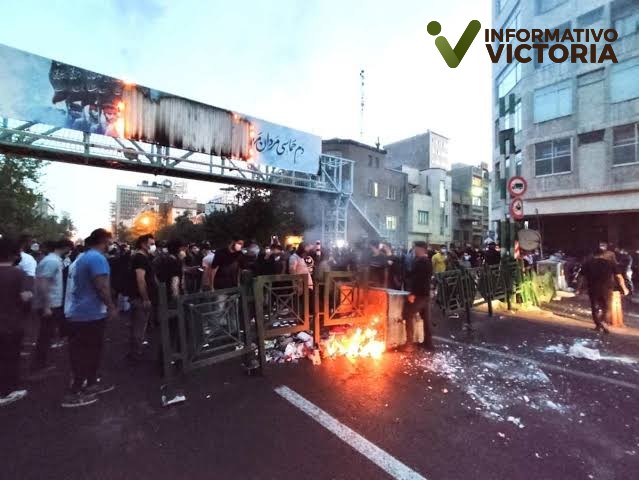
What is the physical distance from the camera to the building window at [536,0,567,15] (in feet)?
61.6

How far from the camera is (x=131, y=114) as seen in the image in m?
10.2

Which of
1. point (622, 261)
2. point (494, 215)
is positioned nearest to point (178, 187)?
point (494, 215)

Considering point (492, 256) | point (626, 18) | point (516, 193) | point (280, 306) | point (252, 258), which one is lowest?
point (280, 306)

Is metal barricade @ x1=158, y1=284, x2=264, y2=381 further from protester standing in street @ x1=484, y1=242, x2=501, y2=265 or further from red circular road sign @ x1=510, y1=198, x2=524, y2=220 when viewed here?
protester standing in street @ x1=484, y1=242, x2=501, y2=265

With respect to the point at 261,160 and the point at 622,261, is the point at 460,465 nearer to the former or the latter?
the point at 261,160

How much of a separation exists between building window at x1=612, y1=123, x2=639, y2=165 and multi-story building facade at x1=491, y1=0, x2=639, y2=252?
38 millimetres

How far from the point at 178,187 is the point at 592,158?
151575mm

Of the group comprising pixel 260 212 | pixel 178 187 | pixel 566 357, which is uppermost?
pixel 178 187

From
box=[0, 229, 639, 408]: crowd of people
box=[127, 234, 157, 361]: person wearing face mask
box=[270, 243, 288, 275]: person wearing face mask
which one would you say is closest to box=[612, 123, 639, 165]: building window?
box=[0, 229, 639, 408]: crowd of people

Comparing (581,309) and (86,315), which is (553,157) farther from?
(86,315)

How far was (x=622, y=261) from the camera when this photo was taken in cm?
1217

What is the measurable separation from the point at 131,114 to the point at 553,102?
21.3 metres

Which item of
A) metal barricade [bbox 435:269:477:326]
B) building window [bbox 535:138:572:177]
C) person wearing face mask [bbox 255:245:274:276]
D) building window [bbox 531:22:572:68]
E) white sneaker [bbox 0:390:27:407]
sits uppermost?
building window [bbox 531:22:572:68]

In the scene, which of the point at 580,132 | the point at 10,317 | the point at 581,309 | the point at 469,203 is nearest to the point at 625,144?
the point at 580,132
